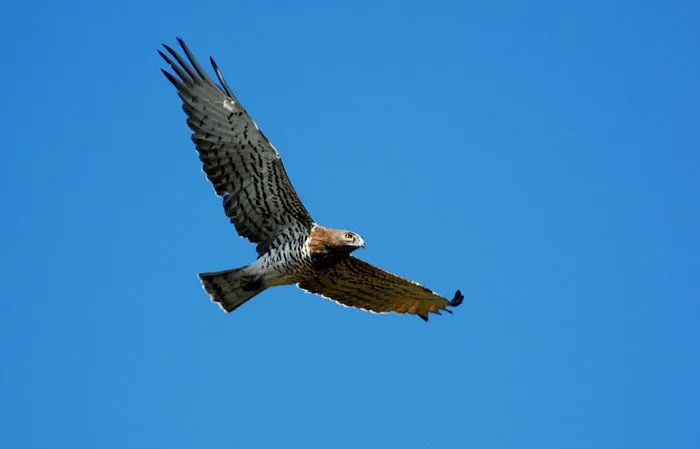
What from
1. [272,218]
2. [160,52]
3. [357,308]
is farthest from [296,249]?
[160,52]

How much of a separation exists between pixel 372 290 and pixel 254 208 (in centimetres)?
206

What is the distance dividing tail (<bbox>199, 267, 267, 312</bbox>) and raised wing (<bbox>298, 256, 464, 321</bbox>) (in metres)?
0.79

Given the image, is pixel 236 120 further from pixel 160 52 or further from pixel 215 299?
pixel 215 299

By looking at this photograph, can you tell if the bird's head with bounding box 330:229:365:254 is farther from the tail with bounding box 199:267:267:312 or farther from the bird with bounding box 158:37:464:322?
the tail with bounding box 199:267:267:312

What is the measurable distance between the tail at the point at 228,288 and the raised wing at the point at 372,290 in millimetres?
795

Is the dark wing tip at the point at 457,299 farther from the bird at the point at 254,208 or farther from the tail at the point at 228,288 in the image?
the tail at the point at 228,288

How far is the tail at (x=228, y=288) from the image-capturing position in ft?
47.3

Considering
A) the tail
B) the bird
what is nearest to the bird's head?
the bird

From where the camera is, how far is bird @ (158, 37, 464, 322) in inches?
542

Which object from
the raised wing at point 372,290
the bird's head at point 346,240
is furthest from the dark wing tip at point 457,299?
the bird's head at point 346,240

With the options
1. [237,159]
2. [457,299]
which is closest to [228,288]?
[237,159]

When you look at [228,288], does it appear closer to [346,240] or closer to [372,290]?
[346,240]

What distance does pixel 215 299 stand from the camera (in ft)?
47.5

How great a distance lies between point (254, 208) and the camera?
14305 mm
